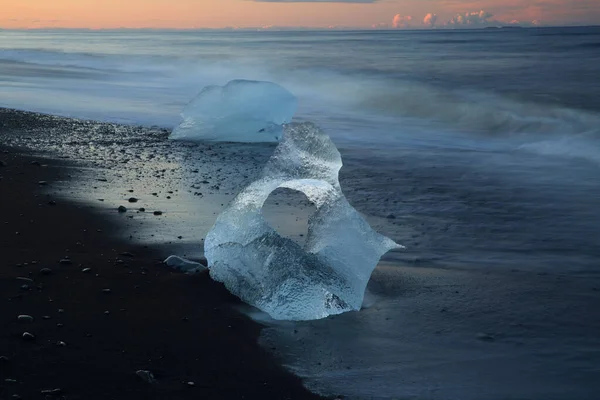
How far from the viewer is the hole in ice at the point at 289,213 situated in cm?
622

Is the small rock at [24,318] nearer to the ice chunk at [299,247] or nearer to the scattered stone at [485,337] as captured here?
the ice chunk at [299,247]

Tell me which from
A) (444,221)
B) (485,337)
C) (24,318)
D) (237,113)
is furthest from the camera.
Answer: (237,113)

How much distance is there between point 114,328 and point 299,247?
4.28ft

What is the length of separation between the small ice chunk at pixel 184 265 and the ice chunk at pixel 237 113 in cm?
671

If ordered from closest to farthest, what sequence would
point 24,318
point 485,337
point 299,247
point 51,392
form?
point 51,392 < point 24,318 < point 485,337 < point 299,247

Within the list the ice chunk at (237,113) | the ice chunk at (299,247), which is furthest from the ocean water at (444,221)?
the ice chunk at (237,113)

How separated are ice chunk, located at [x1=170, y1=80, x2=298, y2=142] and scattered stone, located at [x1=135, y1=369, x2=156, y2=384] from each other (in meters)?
8.50

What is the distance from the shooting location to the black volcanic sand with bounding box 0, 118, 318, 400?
10.9ft

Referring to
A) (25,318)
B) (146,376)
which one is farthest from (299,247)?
(25,318)

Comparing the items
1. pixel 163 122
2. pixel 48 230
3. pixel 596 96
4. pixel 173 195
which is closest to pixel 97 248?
pixel 48 230

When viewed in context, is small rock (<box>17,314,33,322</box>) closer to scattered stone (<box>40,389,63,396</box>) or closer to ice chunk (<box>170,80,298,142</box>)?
scattered stone (<box>40,389,63,396</box>)

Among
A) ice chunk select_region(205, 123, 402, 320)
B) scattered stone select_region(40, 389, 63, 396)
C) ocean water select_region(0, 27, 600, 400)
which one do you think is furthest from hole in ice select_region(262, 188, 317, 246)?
scattered stone select_region(40, 389, 63, 396)

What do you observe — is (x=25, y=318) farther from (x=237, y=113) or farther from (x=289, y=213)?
(x=237, y=113)

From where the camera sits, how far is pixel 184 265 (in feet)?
16.6
